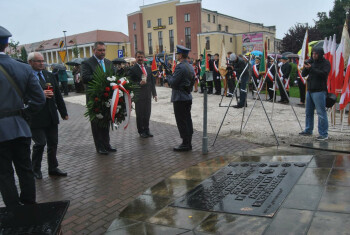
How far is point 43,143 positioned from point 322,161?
14.1 feet

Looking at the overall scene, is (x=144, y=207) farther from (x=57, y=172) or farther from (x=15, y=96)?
(x=57, y=172)

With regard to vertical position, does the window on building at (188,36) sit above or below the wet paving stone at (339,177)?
above

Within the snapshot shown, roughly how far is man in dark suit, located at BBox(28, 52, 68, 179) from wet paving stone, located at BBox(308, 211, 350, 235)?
384 cm

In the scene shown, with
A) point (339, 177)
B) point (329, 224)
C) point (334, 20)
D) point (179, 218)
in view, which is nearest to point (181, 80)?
point (339, 177)

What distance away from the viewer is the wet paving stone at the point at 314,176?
13.3ft

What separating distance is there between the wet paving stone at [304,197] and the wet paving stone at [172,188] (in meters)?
1.28

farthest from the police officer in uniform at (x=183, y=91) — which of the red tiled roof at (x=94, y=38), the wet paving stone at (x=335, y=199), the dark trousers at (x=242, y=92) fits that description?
the red tiled roof at (x=94, y=38)

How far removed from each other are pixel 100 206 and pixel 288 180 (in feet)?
7.92

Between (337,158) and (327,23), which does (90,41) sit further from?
(337,158)

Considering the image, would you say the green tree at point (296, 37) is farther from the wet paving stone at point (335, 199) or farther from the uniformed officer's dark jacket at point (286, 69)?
the wet paving stone at point (335, 199)

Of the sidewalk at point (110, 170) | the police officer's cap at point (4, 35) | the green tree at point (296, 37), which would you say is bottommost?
the sidewalk at point (110, 170)

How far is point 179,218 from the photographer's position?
3389mm

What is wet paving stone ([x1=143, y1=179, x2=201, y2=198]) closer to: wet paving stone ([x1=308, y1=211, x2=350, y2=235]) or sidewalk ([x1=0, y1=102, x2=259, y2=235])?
sidewalk ([x1=0, y1=102, x2=259, y2=235])

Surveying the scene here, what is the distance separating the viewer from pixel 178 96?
629cm
